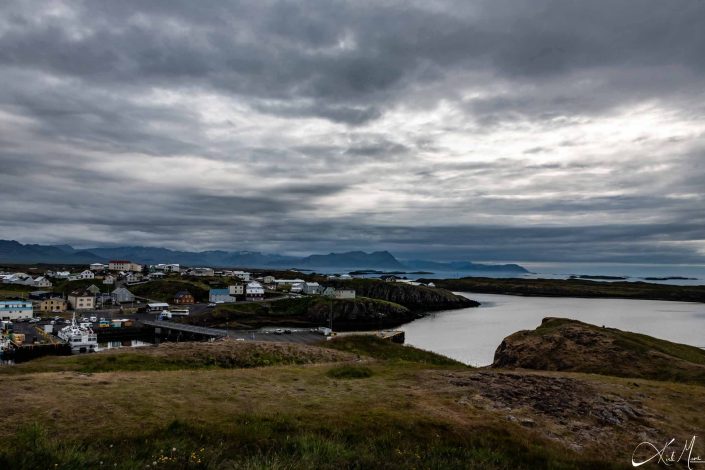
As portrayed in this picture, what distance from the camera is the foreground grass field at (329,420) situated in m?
10.4

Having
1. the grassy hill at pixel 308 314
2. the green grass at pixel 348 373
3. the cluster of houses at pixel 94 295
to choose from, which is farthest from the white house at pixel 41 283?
the green grass at pixel 348 373

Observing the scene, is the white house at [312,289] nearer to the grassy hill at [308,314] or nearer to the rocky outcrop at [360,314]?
the grassy hill at [308,314]

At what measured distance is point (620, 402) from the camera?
1847 cm

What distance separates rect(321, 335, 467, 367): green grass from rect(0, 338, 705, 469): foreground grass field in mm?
24052

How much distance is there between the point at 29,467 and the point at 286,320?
11645 centimetres

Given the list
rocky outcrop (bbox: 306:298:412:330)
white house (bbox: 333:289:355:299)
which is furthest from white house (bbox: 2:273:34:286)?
white house (bbox: 333:289:355:299)

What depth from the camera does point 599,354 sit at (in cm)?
3197

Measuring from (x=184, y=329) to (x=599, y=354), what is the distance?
81.7 meters

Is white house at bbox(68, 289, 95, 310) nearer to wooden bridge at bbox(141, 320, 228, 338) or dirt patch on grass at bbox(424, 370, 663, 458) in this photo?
wooden bridge at bbox(141, 320, 228, 338)

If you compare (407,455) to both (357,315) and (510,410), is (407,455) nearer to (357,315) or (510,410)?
(510,410)

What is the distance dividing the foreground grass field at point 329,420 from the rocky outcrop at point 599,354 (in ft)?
22.9

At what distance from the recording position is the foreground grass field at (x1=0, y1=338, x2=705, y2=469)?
10.4 m

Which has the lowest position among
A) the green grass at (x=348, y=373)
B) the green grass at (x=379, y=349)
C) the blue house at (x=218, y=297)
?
the blue house at (x=218, y=297)

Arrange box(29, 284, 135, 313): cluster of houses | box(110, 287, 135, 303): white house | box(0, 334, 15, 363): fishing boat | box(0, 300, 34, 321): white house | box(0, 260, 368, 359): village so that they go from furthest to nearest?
box(110, 287, 135, 303): white house < box(29, 284, 135, 313): cluster of houses < box(0, 300, 34, 321): white house < box(0, 260, 368, 359): village < box(0, 334, 15, 363): fishing boat
